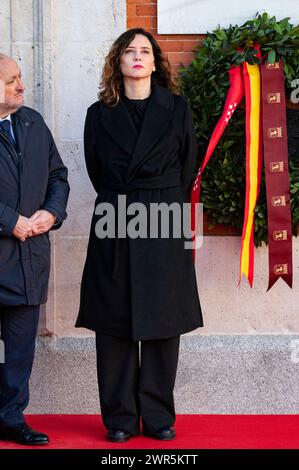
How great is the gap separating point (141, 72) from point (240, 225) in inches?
51.8

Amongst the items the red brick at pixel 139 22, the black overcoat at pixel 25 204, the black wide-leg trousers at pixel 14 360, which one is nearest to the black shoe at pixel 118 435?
the black wide-leg trousers at pixel 14 360

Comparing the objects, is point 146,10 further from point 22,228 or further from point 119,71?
point 22,228

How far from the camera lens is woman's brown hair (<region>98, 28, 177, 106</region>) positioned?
207 inches

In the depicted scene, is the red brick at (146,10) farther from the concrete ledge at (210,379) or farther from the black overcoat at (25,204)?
the concrete ledge at (210,379)

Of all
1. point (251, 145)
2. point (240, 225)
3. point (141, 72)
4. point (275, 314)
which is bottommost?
point (275, 314)

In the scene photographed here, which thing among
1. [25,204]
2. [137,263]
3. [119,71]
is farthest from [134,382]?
[119,71]

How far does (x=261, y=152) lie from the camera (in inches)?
234

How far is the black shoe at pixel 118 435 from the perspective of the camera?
5.05 m

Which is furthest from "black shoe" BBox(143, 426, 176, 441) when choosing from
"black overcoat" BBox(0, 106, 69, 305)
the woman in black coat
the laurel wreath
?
the laurel wreath

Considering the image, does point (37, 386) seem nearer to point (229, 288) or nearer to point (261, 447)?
point (229, 288)

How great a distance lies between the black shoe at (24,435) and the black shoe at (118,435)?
329mm

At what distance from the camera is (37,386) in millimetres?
6137

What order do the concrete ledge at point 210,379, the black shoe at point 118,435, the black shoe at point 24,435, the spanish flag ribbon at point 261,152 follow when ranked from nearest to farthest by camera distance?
the black shoe at point 24,435
the black shoe at point 118,435
the spanish flag ribbon at point 261,152
the concrete ledge at point 210,379

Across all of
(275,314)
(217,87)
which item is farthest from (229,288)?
(217,87)
